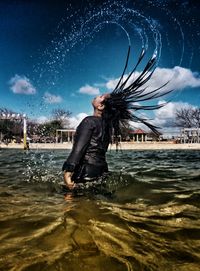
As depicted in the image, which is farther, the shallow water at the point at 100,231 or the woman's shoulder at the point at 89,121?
the woman's shoulder at the point at 89,121

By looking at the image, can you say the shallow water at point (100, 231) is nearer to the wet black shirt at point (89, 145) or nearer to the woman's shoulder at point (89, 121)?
the wet black shirt at point (89, 145)

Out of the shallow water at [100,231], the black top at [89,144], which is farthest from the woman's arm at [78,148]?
the shallow water at [100,231]

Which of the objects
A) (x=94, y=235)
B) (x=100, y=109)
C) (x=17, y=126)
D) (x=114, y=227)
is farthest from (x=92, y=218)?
(x=17, y=126)

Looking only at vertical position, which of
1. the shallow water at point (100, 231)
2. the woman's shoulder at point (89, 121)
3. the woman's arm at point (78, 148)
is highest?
the woman's shoulder at point (89, 121)

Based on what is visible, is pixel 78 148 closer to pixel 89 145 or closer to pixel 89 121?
pixel 89 145

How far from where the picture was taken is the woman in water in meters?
4.47

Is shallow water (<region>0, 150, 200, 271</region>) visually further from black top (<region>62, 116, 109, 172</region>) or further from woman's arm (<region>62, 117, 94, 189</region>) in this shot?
black top (<region>62, 116, 109, 172</region>)

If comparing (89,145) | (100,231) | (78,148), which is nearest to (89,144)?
(89,145)

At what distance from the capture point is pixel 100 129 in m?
4.75

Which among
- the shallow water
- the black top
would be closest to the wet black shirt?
the black top

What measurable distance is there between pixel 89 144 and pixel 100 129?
316 millimetres

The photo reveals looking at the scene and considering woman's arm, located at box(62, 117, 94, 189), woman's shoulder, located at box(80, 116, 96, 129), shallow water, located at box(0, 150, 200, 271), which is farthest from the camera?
woman's shoulder, located at box(80, 116, 96, 129)

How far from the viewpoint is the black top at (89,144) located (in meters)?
4.41

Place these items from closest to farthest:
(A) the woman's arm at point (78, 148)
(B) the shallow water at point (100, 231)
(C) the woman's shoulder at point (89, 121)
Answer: (B) the shallow water at point (100, 231) < (A) the woman's arm at point (78, 148) < (C) the woman's shoulder at point (89, 121)
